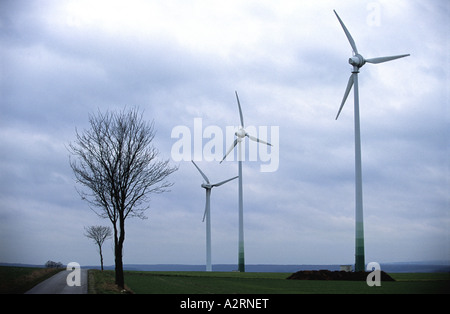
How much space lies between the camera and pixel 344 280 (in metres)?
51.9

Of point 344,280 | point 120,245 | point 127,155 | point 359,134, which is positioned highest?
point 359,134

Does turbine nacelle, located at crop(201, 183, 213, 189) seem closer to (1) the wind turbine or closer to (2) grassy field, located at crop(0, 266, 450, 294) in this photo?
(1) the wind turbine

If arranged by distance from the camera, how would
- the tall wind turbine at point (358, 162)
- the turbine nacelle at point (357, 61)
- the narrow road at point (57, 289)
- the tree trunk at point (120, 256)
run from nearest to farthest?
the narrow road at point (57, 289)
the tree trunk at point (120, 256)
the tall wind turbine at point (358, 162)
the turbine nacelle at point (357, 61)

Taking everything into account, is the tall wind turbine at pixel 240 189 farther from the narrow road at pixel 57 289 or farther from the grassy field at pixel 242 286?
the narrow road at pixel 57 289

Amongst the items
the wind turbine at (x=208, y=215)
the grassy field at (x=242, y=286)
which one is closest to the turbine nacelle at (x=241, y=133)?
the wind turbine at (x=208, y=215)

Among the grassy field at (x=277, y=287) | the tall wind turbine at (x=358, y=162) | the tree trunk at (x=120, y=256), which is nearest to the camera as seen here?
the grassy field at (x=277, y=287)

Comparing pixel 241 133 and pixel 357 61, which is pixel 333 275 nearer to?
pixel 357 61

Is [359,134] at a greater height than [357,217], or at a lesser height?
greater

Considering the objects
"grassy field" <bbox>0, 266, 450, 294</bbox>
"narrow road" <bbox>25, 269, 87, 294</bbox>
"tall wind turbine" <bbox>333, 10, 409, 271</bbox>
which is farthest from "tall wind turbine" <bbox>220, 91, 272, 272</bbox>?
"narrow road" <bbox>25, 269, 87, 294</bbox>

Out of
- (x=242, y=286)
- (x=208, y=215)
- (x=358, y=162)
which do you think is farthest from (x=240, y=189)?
(x=242, y=286)
